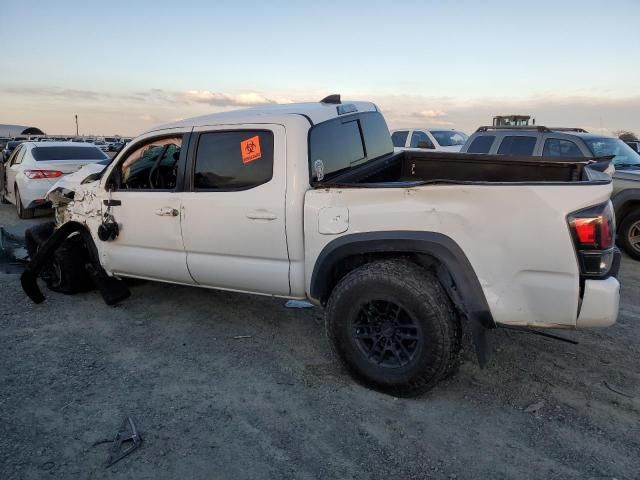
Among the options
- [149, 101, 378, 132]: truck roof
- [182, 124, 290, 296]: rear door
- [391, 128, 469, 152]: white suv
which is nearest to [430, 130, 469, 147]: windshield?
[391, 128, 469, 152]: white suv

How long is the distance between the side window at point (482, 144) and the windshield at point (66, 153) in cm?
763

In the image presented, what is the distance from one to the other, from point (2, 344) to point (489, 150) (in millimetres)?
7775

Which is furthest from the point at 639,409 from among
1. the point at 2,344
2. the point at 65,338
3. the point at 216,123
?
the point at 2,344

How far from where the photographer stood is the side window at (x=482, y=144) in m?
8.73

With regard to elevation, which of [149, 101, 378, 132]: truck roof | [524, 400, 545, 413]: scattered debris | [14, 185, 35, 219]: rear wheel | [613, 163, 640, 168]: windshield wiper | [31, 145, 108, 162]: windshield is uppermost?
[149, 101, 378, 132]: truck roof

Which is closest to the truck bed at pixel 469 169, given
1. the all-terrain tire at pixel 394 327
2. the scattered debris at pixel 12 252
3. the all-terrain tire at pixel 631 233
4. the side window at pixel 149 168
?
the all-terrain tire at pixel 394 327

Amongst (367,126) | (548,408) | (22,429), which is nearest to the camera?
(22,429)

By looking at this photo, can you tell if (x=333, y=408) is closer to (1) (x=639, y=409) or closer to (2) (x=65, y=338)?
(1) (x=639, y=409)

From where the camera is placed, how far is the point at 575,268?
2674 millimetres

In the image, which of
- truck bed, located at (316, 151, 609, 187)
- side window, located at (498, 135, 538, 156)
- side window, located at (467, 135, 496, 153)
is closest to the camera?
truck bed, located at (316, 151, 609, 187)

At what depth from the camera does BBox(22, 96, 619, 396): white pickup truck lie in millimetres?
2719

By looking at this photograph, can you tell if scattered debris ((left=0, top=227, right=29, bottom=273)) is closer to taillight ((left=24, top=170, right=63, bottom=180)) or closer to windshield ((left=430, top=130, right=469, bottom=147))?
taillight ((left=24, top=170, right=63, bottom=180))

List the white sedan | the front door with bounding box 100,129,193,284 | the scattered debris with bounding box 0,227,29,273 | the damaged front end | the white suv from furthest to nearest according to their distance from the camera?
the white suv → the white sedan → the scattered debris with bounding box 0,227,29,273 → the damaged front end → the front door with bounding box 100,129,193,284

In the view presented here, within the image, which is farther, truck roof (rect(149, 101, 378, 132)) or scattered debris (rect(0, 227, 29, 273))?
scattered debris (rect(0, 227, 29, 273))
